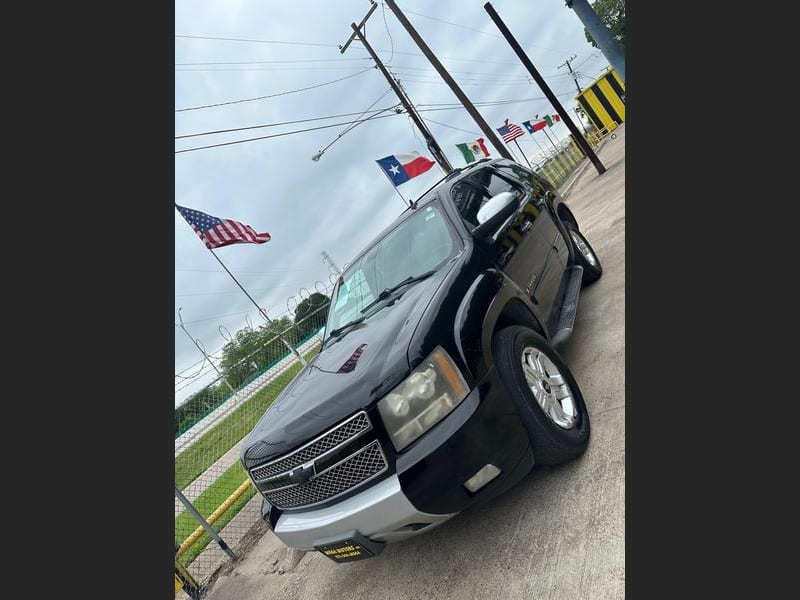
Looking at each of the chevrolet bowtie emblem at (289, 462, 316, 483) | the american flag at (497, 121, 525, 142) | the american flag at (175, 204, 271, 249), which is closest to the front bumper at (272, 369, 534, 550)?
the chevrolet bowtie emblem at (289, 462, 316, 483)

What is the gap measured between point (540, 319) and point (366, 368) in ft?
4.97

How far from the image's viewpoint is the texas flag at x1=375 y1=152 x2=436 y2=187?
1485 cm

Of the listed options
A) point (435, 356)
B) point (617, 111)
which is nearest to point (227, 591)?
point (435, 356)

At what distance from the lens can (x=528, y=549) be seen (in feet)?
8.23

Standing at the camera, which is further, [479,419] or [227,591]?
[227,591]

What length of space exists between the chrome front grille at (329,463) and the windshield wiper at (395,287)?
3.97 feet

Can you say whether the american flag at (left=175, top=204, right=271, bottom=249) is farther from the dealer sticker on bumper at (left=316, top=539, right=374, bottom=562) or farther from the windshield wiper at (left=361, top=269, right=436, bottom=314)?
the dealer sticker on bumper at (left=316, top=539, right=374, bottom=562)

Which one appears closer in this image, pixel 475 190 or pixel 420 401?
pixel 420 401

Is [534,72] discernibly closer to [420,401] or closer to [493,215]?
[493,215]

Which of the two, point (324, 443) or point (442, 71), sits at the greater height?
point (442, 71)

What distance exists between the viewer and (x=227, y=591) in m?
4.00

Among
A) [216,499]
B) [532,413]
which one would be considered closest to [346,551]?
[532,413]

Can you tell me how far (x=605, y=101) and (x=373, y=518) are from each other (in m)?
27.0
